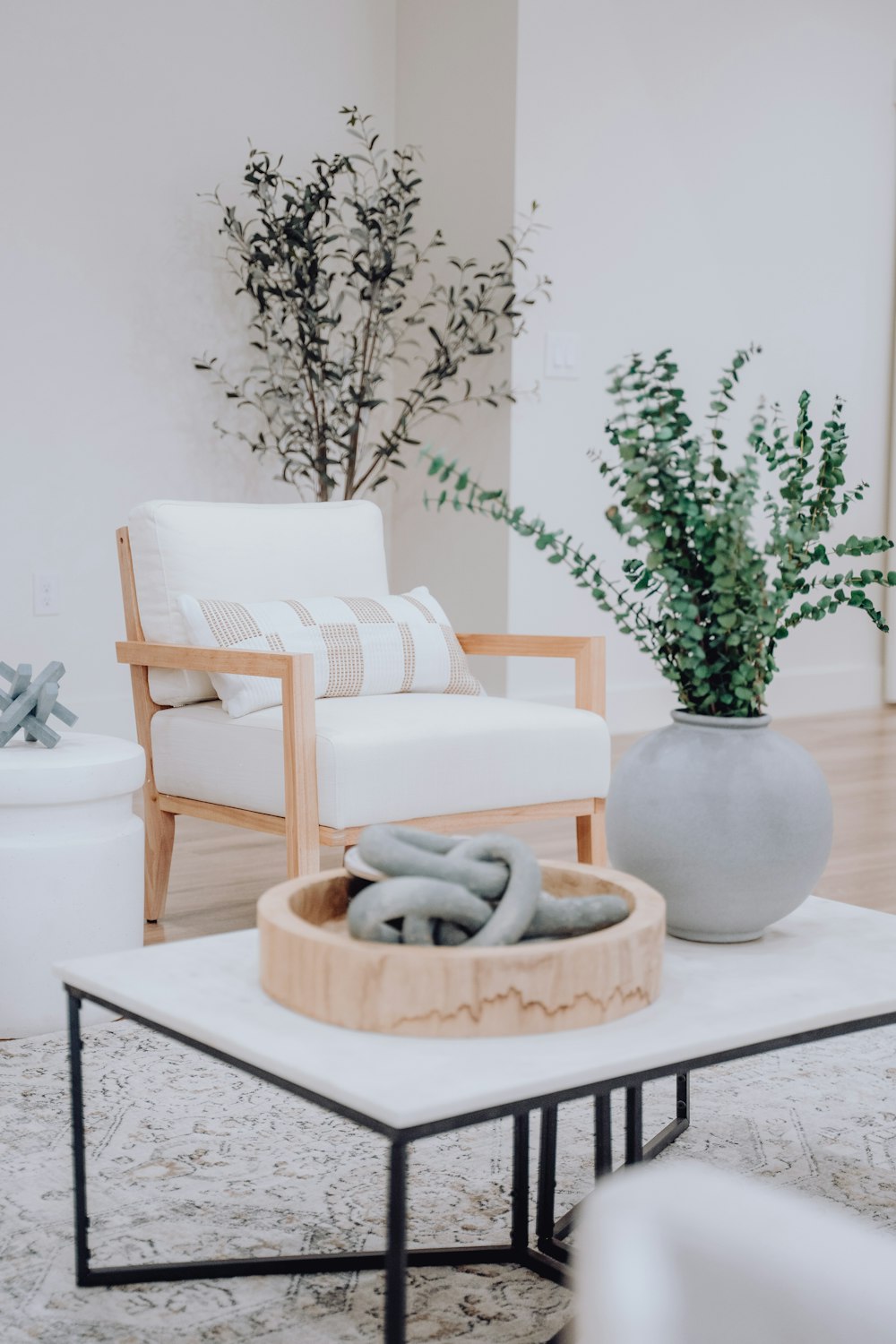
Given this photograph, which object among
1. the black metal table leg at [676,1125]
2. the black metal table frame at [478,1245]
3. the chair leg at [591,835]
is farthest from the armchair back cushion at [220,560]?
the black metal table frame at [478,1245]

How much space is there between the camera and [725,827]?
1.42m

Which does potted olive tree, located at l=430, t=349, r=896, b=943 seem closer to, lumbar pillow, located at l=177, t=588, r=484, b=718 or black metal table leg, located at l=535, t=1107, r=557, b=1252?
black metal table leg, located at l=535, t=1107, r=557, b=1252

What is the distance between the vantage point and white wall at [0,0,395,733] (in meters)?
4.32

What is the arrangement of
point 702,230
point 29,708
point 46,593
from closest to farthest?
point 29,708, point 46,593, point 702,230

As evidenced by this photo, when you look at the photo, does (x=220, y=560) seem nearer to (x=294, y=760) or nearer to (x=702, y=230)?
(x=294, y=760)

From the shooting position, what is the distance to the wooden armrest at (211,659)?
7.97 ft

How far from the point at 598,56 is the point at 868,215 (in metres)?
1.47

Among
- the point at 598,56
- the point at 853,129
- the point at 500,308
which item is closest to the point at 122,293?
the point at 500,308

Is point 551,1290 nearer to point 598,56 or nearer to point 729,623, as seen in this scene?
point 729,623

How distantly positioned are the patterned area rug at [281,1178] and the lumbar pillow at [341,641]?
71 cm

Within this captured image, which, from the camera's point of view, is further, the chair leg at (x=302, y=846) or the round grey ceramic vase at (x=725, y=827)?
the chair leg at (x=302, y=846)

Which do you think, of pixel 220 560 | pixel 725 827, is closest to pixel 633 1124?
pixel 725 827

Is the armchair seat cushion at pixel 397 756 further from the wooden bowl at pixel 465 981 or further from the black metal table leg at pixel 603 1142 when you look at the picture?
the wooden bowl at pixel 465 981

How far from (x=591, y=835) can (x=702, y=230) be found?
310cm
